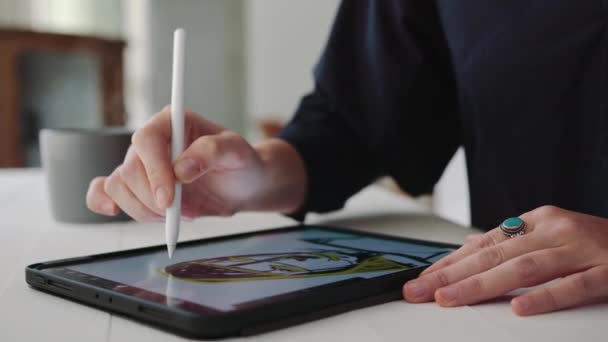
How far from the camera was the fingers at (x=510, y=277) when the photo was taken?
1.35ft

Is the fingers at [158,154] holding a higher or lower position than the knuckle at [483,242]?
higher

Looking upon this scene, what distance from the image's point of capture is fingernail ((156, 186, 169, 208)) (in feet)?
1.61

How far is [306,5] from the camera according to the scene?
2.90m

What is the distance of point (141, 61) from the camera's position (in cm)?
334

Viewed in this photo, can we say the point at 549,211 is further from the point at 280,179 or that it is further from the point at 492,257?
the point at 280,179

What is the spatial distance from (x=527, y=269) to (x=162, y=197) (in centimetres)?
26

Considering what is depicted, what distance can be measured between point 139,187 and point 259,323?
250mm

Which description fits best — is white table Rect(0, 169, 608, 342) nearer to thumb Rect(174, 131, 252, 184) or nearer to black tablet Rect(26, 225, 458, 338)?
black tablet Rect(26, 225, 458, 338)

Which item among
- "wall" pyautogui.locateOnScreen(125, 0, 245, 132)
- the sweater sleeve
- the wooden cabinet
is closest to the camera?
the sweater sleeve

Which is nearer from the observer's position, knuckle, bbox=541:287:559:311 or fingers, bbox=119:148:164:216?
knuckle, bbox=541:287:559:311

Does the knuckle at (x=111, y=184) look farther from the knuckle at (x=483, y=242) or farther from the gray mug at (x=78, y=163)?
the knuckle at (x=483, y=242)

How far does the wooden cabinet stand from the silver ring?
257cm

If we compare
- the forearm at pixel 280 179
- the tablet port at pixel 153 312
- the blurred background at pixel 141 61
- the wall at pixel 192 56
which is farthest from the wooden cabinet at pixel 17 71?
the tablet port at pixel 153 312

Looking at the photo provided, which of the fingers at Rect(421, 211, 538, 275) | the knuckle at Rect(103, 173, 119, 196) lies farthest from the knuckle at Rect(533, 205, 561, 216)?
the knuckle at Rect(103, 173, 119, 196)
